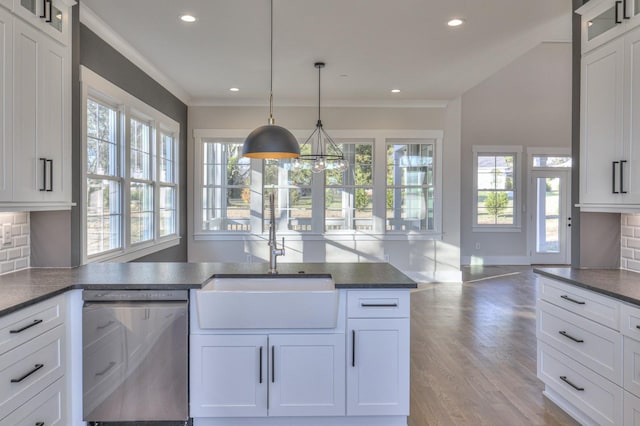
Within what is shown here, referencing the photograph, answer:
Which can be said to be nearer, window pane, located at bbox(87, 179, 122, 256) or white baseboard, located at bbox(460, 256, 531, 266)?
window pane, located at bbox(87, 179, 122, 256)

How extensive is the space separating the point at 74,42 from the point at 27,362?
2.16 metres

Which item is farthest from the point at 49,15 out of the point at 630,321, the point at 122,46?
the point at 630,321

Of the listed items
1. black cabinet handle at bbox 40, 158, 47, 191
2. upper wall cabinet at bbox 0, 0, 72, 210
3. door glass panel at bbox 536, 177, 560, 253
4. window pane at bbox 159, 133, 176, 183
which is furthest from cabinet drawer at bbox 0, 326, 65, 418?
door glass panel at bbox 536, 177, 560, 253

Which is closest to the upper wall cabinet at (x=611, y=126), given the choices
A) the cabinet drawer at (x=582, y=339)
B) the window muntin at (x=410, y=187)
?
the cabinet drawer at (x=582, y=339)

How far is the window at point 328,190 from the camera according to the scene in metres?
6.47

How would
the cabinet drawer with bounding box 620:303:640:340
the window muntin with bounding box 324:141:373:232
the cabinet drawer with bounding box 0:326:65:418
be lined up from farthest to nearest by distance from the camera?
the window muntin with bounding box 324:141:373:232 < the cabinet drawer with bounding box 620:303:640:340 < the cabinet drawer with bounding box 0:326:65:418

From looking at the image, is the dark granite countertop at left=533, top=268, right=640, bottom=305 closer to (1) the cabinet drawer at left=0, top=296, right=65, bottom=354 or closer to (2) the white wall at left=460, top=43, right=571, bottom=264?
(1) the cabinet drawer at left=0, top=296, right=65, bottom=354

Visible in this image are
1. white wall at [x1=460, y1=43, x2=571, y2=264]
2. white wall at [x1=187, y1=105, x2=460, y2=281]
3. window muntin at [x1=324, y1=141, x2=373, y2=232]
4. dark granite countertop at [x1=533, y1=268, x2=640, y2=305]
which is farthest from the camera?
white wall at [x1=460, y1=43, x2=571, y2=264]

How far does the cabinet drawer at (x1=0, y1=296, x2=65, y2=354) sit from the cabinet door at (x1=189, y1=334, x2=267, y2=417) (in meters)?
0.70

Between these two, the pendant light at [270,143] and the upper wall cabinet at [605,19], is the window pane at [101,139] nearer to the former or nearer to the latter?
the pendant light at [270,143]

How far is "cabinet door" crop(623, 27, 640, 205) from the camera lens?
2.30m

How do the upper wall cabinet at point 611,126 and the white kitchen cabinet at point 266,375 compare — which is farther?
the upper wall cabinet at point 611,126

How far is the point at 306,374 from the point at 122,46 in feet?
11.8

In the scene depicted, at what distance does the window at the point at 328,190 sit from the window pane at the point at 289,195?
16 millimetres
